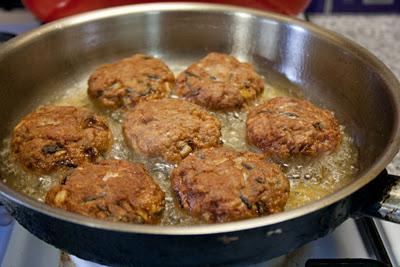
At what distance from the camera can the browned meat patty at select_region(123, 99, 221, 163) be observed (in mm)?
1115

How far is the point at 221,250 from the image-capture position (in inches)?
30.0

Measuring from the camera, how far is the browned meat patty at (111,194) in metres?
0.91

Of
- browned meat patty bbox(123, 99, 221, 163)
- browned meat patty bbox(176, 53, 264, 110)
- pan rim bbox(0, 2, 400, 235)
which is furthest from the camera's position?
browned meat patty bbox(176, 53, 264, 110)

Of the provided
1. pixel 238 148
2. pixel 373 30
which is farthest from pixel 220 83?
pixel 373 30

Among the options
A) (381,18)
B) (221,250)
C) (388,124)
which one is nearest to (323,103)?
(388,124)

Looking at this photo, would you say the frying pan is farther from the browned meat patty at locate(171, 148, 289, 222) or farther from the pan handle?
the browned meat patty at locate(171, 148, 289, 222)

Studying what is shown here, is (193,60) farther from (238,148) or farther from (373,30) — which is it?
(373,30)

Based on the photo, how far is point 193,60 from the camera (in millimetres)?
1524

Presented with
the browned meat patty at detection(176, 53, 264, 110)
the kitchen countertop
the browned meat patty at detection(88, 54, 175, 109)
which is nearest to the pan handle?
the browned meat patty at detection(176, 53, 264, 110)

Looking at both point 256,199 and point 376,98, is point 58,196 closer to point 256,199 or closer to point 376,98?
point 256,199

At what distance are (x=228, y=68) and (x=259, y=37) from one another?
176 mm

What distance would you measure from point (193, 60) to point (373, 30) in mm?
945

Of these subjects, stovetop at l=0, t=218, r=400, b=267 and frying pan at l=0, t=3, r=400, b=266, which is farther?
stovetop at l=0, t=218, r=400, b=267

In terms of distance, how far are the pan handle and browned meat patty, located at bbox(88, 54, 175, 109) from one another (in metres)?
0.65
